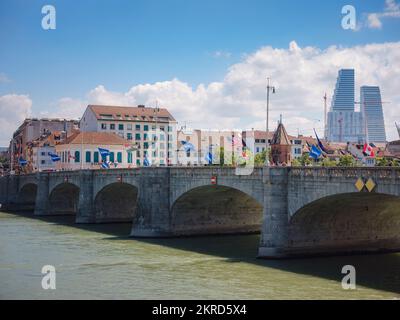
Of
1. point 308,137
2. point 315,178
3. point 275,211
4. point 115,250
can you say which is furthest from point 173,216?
point 308,137

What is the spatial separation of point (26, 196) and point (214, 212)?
57.0 meters

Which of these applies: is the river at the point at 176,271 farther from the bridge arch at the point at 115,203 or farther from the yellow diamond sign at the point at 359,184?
the bridge arch at the point at 115,203

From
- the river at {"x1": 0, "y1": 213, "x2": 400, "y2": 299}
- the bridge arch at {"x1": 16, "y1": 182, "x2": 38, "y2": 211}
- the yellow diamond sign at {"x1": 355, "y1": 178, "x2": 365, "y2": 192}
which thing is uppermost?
the yellow diamond sign at {"x1": 355, "y1": 178, "x2": 365, "y2": 192}

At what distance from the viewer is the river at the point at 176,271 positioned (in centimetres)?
3350

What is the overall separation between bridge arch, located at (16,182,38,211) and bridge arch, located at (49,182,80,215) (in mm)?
15891

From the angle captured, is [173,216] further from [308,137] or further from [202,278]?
[308,137]

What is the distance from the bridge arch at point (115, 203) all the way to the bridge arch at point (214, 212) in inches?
564

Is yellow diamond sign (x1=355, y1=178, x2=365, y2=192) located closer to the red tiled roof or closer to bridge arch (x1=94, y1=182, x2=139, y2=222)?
bridge arch (x1=94, y1=182, x2=139, y2=222)

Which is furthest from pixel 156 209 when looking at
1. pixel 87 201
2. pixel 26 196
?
pixel 26 196

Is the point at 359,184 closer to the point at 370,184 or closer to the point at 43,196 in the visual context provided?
the point at 370,184

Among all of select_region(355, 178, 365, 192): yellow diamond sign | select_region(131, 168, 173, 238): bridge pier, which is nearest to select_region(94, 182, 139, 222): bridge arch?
select_region(131, 168, 173, 238): bridge pier

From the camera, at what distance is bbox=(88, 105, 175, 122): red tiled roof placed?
123 m

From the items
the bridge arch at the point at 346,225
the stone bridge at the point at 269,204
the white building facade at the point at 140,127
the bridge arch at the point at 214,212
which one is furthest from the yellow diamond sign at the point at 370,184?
the white building facade at the point at 140,127

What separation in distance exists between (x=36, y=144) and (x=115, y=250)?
9086 centimetres
